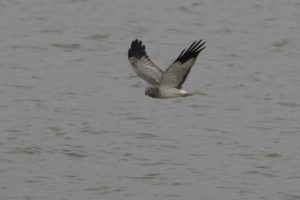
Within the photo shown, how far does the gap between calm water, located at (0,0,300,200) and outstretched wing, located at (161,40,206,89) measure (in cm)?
143

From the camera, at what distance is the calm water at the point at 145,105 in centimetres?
1506

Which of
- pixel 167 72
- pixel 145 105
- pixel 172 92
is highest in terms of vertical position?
pixel 167 72

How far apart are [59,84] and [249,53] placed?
3975 millimetres

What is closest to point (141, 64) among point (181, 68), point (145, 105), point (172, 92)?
point (172, 92)

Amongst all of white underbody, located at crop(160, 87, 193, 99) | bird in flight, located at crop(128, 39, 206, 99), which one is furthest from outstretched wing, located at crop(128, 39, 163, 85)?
white underbody, located at crop(160, 87, 193, 99)

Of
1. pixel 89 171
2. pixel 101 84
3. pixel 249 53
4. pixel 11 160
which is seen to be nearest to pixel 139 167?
pixel 89 171

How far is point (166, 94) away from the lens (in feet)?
46.6

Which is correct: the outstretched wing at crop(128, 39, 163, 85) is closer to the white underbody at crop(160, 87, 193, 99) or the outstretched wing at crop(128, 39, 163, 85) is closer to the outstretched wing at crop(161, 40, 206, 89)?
the white underbody at crop(160, 87, 193, 99)

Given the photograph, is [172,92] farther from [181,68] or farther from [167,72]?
[181,68]

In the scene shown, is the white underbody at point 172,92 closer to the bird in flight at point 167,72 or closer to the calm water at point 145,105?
the bird in flight at point 167,72

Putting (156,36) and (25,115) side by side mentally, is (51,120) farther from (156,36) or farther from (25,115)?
(156,36)

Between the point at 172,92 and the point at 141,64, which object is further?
the point at 141,64

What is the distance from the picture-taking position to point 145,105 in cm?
1862

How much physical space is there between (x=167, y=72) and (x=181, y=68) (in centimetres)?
24
